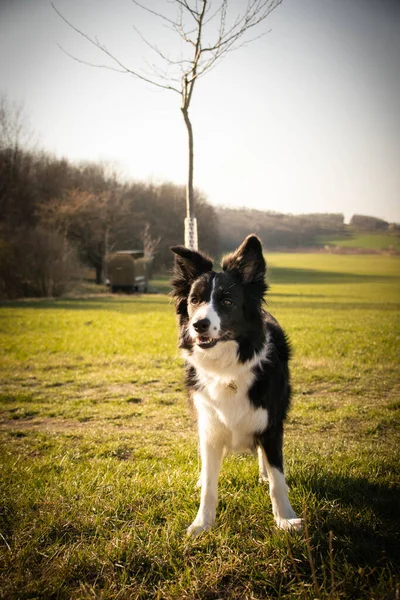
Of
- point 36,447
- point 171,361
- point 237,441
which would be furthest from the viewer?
point 171,361

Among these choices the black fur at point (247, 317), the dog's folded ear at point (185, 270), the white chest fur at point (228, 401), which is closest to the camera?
the white chest fur at point (228, 401)

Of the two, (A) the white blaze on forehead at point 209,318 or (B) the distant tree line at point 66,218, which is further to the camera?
(B) the distant tree line at point 66,218

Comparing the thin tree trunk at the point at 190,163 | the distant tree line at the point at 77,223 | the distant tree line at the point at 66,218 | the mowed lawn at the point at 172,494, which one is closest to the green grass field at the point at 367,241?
the distant tree line at the point at 77,223

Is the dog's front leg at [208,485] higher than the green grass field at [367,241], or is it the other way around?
the green grass field at [367,241]

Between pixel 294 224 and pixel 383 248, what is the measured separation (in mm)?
9842

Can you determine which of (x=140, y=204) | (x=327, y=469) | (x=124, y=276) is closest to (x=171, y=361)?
(x=327, y=469)

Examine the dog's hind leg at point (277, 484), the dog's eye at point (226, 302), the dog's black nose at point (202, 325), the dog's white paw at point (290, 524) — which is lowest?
the dog's white paw at point (290, 524)

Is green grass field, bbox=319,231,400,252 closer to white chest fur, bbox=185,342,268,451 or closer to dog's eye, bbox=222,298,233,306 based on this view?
dog's eye, bbox=222,298,233,306

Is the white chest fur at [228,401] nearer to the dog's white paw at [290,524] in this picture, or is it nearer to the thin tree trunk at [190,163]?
the dog's white paw at [290,524]

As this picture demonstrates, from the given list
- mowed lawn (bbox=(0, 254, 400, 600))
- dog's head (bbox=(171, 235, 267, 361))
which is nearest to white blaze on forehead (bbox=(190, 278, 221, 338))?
dog's head (bbox=(171, 235, 267, 361))

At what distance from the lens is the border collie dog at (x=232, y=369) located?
330 cm

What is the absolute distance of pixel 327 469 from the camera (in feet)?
13.4

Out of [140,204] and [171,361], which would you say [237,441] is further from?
[140,204]

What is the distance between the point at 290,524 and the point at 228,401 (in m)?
1.09
